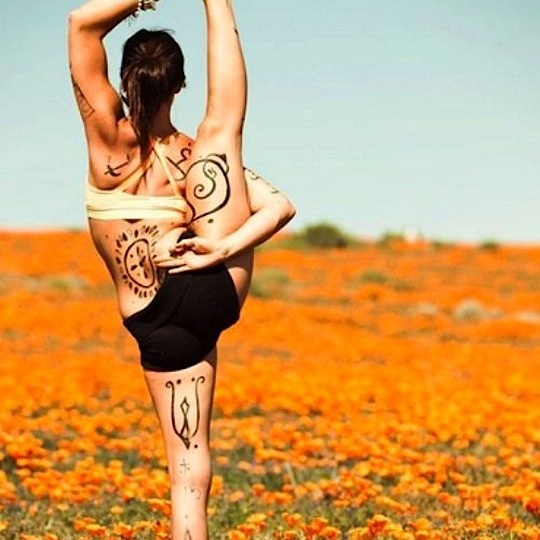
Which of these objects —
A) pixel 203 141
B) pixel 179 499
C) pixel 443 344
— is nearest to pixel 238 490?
pixel 179 499

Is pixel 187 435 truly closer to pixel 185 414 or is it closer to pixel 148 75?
pixel 185 414

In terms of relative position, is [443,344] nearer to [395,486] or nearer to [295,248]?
[395,486]

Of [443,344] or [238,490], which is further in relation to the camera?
[443,344]

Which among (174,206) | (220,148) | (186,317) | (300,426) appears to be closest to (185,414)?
(186,317)

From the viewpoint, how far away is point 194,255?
4.48 m

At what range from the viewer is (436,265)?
4125 cm

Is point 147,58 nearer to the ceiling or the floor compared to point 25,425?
nearer to the ceiling

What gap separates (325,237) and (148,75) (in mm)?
44958

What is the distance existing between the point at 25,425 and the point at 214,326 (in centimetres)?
592

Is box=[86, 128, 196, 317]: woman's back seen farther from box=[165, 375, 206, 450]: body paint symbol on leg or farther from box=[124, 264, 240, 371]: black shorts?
box=[165, 375, 206, 450]: body paint symbol on leg

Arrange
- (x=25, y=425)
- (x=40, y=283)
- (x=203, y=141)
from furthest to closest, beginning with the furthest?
(x=40, y=283) < (x=25, y=425) < (x=203, y=141)

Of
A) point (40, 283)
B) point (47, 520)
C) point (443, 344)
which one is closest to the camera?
point (47, 520)

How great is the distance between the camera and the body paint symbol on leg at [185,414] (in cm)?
468

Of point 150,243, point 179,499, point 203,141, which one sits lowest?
point 179,499
